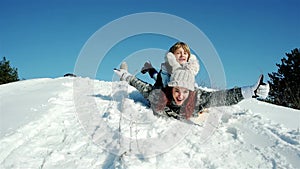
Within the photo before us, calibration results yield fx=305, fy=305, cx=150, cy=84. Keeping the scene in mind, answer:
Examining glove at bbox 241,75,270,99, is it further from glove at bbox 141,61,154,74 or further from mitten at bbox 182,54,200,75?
glove at bbox 141,61,154,74

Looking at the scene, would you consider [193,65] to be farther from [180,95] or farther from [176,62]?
[180,95]

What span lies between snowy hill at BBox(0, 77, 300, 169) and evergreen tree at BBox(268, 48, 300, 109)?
556 inches

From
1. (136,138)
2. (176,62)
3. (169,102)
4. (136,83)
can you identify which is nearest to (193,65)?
(176,62)

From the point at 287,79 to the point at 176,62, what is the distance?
1629 cm

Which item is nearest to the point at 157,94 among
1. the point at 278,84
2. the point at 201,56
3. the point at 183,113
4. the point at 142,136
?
the point at 183,113

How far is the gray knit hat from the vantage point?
4.08m

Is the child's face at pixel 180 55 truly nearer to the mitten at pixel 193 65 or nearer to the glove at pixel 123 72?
the mitten at pixel 193 65

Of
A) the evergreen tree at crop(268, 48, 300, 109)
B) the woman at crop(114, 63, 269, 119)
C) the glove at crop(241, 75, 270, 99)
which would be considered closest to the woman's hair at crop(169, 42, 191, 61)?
the woman at crop(114, 63, 269, 119)

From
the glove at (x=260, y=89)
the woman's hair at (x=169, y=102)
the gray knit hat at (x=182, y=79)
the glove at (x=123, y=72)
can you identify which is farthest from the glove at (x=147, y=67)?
the glove at (x=260, y=89)

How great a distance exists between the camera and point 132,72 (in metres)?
5.42

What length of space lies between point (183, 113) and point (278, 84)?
656 inches

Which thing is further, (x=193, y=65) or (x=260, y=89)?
(x=193, y=65)

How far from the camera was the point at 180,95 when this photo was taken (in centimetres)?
414

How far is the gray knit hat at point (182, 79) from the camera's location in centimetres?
408
